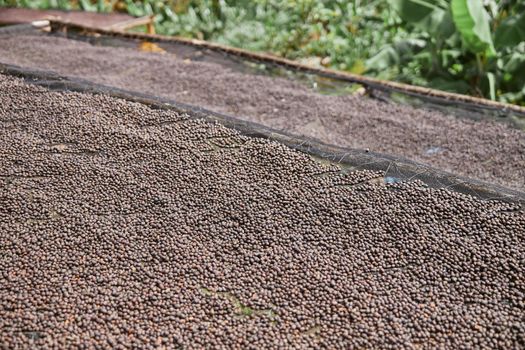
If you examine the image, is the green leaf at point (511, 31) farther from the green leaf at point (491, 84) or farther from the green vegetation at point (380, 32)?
the green leaf at point (491, 84)

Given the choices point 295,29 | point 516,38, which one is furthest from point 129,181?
point 295,29

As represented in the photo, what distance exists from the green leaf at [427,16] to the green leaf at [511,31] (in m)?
0.25

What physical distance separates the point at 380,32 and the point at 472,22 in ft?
4.34

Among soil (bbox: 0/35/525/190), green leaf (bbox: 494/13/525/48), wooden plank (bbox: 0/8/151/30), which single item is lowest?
soil (bbox: 0/35/525/190)

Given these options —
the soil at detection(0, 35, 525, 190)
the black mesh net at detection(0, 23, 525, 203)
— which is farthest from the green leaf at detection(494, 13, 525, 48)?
the soil at detection(0, 35, 525, 190)

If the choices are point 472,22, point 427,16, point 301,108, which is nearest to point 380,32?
point 427,16

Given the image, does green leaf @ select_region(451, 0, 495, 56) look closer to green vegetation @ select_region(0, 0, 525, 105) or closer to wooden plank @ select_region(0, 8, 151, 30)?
green vegetation @ select_region(0, 0, 525, 105)

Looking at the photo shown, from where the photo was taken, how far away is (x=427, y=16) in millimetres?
2939

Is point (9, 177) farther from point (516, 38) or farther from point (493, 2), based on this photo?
point (493, 2)

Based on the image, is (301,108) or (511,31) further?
(511,31)

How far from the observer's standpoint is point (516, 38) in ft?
9.13

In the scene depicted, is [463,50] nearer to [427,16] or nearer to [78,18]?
[427,16]

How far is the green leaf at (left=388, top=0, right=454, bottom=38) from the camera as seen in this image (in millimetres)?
2910

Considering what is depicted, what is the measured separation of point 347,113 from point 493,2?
1268mm
